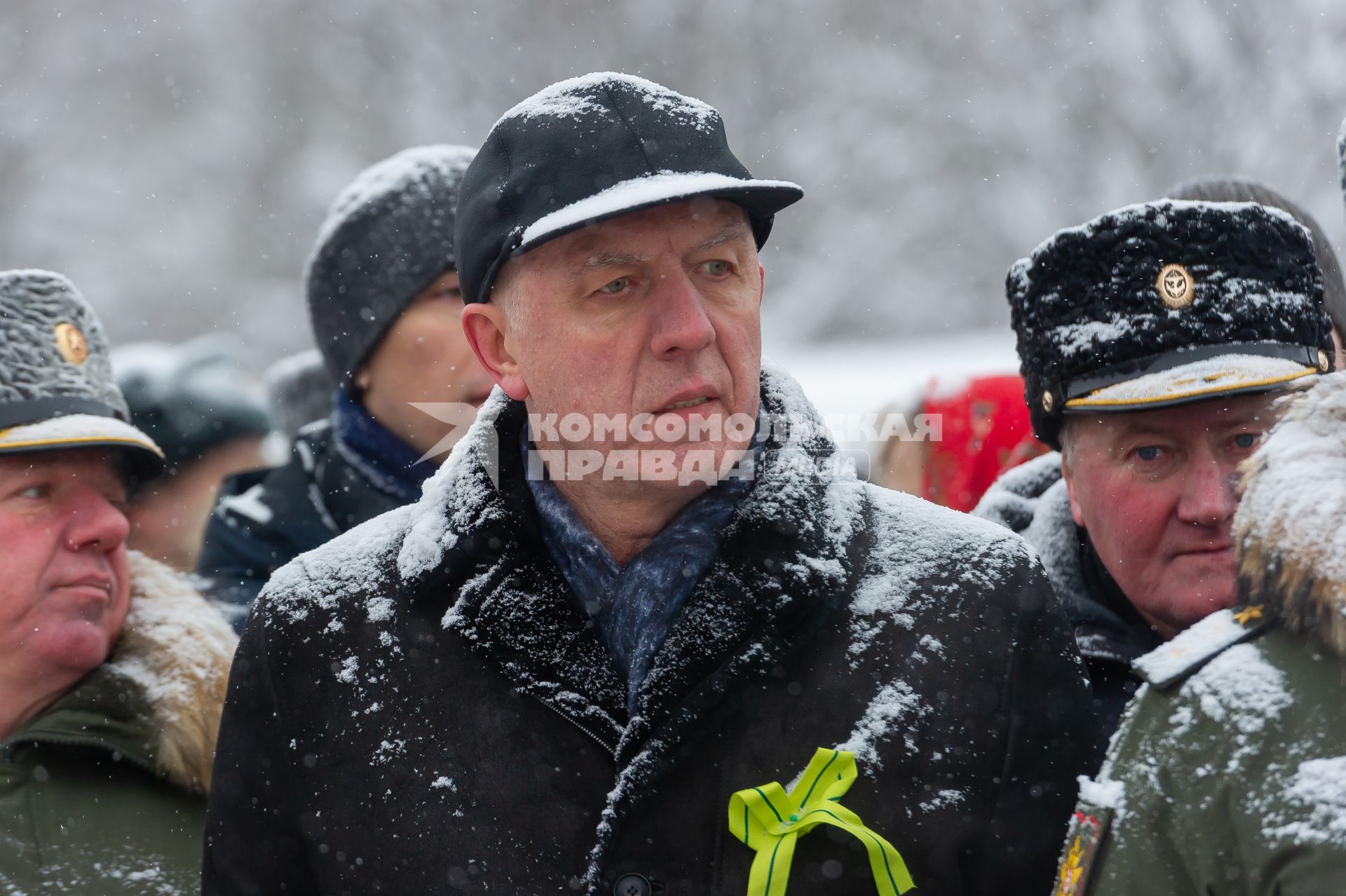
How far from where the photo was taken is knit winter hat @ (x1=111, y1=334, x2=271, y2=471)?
16.6 ft

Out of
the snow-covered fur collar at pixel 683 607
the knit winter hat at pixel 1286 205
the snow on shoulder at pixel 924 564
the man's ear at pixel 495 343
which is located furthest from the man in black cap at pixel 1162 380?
the man's ear at pixel 495 343

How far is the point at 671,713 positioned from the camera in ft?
6.79

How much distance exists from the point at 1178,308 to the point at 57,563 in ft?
6.97

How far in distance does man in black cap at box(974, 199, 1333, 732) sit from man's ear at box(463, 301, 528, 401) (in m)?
1.00

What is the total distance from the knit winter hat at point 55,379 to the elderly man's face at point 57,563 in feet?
0.21

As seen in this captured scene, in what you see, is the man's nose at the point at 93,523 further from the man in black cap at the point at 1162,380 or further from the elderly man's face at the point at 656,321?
the man in black cap at the point at 1162,380

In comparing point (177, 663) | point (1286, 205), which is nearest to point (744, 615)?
point (177, 663)

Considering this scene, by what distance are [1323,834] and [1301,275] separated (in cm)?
129

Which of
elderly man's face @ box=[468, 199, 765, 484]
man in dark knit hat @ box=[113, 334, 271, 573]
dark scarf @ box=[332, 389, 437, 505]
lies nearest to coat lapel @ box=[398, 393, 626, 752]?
elderly man's face @ box=[468, 199, 765, 484]

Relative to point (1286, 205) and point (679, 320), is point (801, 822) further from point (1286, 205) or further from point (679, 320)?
point (1286, 205)

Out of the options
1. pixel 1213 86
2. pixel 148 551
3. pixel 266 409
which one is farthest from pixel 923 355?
pixel 148 551

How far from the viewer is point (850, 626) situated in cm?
215

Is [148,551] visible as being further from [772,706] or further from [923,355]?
[923,355]

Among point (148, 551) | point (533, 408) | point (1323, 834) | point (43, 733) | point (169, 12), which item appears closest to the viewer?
point (1323, 834)
